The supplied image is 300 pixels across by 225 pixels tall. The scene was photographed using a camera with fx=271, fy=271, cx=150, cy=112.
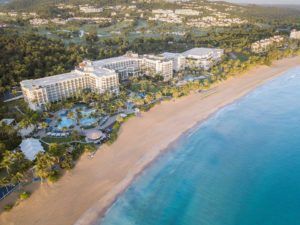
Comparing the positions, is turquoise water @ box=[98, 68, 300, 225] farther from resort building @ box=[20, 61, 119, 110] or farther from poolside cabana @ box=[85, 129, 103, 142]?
resort building @ box=[20, 61, 119, 110]

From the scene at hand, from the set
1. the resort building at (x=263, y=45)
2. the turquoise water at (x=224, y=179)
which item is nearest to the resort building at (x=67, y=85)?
the turquoise water at (x=224, y=179)

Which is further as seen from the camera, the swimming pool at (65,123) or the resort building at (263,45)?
the resort building at (263,45)

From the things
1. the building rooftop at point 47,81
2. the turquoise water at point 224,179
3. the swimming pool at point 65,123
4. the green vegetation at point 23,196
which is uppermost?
the building rooftop at point 47,81

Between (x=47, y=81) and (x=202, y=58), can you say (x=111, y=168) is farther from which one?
(x=202, y=58)

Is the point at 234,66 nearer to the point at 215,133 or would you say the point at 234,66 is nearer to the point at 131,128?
the point at 215,133

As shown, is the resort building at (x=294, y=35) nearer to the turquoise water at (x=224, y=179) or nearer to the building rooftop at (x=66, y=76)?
the turquoise water at (x=224, y=179)

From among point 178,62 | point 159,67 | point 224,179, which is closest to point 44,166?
point 224,179

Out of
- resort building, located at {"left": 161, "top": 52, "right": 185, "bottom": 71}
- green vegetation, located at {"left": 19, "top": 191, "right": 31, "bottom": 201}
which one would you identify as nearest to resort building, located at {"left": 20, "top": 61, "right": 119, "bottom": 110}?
resort building, located at {"left": 161, "top": 52, "right": 185, "bottom": 71}
